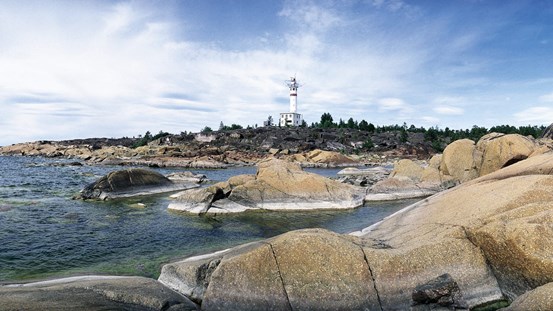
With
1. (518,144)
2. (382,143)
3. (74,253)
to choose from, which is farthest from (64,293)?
(382,143)

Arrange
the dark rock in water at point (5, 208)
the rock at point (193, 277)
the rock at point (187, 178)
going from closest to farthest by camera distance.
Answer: the rock at point (193, 277)
the dark rock in water at point (5, 208)
the rock at point (187, 178)

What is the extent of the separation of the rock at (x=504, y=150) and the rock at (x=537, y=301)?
25387 mm

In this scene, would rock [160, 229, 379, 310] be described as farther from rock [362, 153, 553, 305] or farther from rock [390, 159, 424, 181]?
rock [390, 159, 424, 181]

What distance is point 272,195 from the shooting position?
1166 inches

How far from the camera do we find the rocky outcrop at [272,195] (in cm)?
2883

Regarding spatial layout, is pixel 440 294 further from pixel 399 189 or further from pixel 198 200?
pixel 399 189

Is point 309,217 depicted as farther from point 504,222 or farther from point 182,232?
point 504,222

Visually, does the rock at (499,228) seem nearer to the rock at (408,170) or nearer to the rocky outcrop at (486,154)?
the rocky outcrop at (486,154)

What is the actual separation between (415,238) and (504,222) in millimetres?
3075

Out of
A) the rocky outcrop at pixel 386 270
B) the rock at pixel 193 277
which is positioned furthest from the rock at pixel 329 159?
the rock at pixel 193 277

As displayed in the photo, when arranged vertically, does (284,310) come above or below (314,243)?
below

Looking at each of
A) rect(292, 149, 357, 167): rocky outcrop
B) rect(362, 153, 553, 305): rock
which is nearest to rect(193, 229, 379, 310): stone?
rect(362, 153, 553, 305): rock

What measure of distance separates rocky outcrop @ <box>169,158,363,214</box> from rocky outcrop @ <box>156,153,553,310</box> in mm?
15589

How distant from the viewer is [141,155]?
352ft
